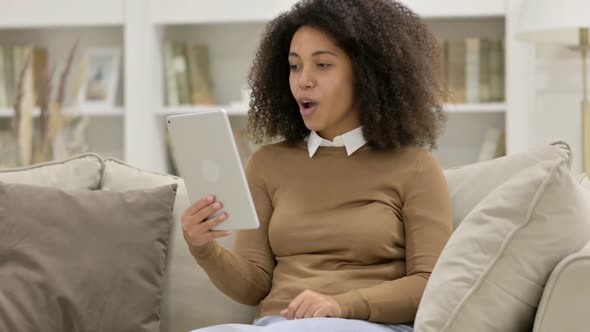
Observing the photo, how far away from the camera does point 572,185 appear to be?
145 centimetres

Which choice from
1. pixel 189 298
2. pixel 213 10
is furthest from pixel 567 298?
pixel 213 10

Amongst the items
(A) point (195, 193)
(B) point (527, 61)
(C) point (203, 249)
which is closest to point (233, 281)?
(C) point (203, 249)

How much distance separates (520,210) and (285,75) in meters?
0.76

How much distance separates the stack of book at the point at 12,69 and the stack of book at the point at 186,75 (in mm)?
573

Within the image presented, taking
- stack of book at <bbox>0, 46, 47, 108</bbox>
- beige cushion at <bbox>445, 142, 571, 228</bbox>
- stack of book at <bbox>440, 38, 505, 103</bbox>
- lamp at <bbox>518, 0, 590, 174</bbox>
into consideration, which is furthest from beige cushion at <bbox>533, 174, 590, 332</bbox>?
stack of book at <bbox>0, 46, 47, 108</bbox>

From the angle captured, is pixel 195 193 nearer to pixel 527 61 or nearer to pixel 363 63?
pixel 363 63

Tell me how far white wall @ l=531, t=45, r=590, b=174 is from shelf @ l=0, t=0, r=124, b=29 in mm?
1692

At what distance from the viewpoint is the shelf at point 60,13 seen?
369 cm

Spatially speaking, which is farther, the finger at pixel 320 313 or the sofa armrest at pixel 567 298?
the finger at pixel 320 313

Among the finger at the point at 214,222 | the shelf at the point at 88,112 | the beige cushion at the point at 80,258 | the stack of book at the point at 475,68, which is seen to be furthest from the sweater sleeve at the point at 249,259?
the shelf at the point at 88,112

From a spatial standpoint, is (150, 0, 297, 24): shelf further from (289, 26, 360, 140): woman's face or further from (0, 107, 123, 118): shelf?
(289, 26, 360, 140): woman's face

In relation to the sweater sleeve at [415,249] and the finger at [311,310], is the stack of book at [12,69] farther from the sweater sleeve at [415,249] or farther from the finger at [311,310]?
the finger at [311,310]

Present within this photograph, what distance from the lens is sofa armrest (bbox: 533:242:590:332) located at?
1.34 m

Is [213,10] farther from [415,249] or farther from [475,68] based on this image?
[415,249]
